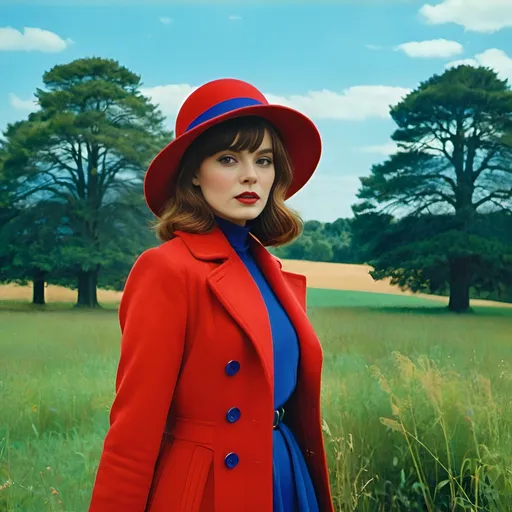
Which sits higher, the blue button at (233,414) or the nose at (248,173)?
the nose at (248,173)

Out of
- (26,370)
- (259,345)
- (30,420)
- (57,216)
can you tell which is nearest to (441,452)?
(259,345)

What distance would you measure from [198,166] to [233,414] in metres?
0.67

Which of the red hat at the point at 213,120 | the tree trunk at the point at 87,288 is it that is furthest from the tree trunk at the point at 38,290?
the red hat at the point at 213,120

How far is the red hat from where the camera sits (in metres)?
1.79

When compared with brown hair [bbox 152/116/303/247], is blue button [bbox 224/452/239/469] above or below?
below

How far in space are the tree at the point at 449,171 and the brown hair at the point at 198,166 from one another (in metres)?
17.9

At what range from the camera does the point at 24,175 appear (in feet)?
63.3

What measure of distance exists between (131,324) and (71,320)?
42.1 feet

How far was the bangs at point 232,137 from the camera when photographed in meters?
1.80

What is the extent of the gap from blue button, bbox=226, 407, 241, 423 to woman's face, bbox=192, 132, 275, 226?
0.52 m

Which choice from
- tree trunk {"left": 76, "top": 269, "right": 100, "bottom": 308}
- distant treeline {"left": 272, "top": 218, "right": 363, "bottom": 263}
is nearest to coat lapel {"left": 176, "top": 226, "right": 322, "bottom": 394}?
distant treeline {"left": 272, "top": 218, "right": 363, "bottom": 263}

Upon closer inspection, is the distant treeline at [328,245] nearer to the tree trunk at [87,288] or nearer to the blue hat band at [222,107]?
the tree trunk at [87,288]

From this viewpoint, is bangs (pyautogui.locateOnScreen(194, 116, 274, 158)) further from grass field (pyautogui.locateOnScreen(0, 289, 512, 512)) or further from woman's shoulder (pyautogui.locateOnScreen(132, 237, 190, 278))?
grass field (pyautogui.locateOnScreen(0, 289, 512, 512))

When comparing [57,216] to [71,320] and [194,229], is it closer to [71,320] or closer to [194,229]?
[71,320]
